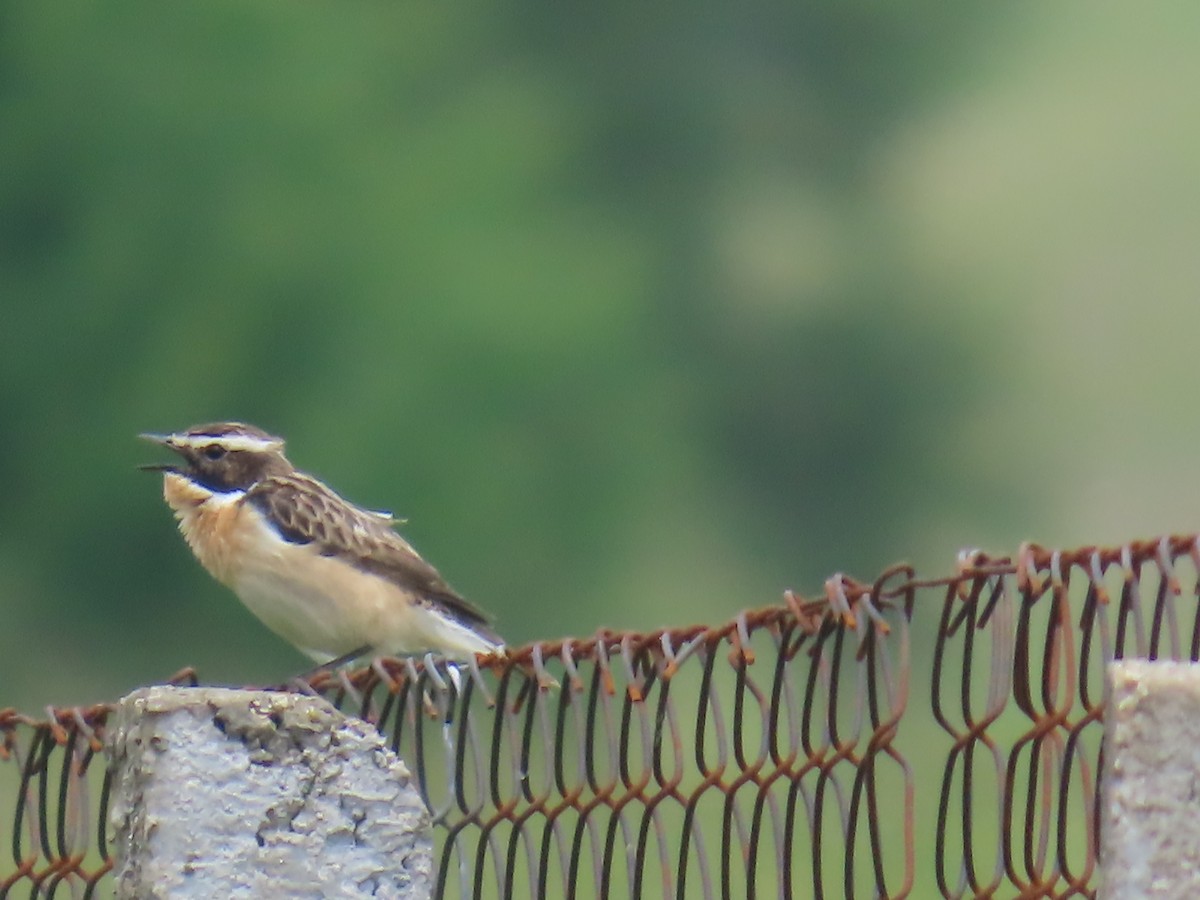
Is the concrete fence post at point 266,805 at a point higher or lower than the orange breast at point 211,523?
lower

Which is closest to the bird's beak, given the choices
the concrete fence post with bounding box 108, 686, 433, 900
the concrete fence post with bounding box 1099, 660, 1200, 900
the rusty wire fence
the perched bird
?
the perched bird

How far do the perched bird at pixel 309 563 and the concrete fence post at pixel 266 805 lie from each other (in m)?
3.67

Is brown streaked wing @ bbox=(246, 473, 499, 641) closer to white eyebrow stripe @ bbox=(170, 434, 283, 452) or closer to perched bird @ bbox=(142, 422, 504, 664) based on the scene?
perched bird @ bbox=(142, 422, 504, 664)

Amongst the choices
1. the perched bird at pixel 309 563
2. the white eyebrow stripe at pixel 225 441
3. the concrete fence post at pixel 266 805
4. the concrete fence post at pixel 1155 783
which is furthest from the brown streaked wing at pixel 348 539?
the concrete fence post at pixel 1155 783

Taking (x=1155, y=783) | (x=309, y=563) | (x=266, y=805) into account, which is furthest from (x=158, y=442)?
(x=1155, y=783)

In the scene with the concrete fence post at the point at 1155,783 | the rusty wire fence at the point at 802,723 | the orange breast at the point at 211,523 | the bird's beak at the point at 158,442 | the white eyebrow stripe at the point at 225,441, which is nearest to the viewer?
the concrete fence post at the point at 1155,783

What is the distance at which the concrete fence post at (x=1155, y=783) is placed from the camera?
1709mm

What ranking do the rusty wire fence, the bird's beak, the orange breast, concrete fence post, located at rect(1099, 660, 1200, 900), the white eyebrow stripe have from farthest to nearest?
1. the white eyebrow stripe
2. the orange breast
3. the bird's beak
4. the rusty wire fence
5. concrete fence post, located at rect(1099, 660, 1200, 900)

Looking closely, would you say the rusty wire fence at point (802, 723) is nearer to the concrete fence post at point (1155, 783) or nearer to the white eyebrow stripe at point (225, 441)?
the concrete fence post at point (1155, 783)

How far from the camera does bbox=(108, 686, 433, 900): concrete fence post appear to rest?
2.24 meters

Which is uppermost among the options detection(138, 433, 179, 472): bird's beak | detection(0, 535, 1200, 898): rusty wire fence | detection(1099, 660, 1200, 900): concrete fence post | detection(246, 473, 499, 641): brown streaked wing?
detection(138, 433, 179, 472): bird's beak

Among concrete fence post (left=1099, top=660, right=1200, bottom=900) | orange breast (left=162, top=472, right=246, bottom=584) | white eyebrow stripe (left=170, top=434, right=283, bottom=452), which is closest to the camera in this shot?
concrete fence post (left=1099, top=660, right=1200, bottom=900)

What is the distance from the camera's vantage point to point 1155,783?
1.71 meters

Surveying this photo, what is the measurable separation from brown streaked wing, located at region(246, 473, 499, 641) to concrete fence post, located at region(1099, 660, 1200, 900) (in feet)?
14.5
